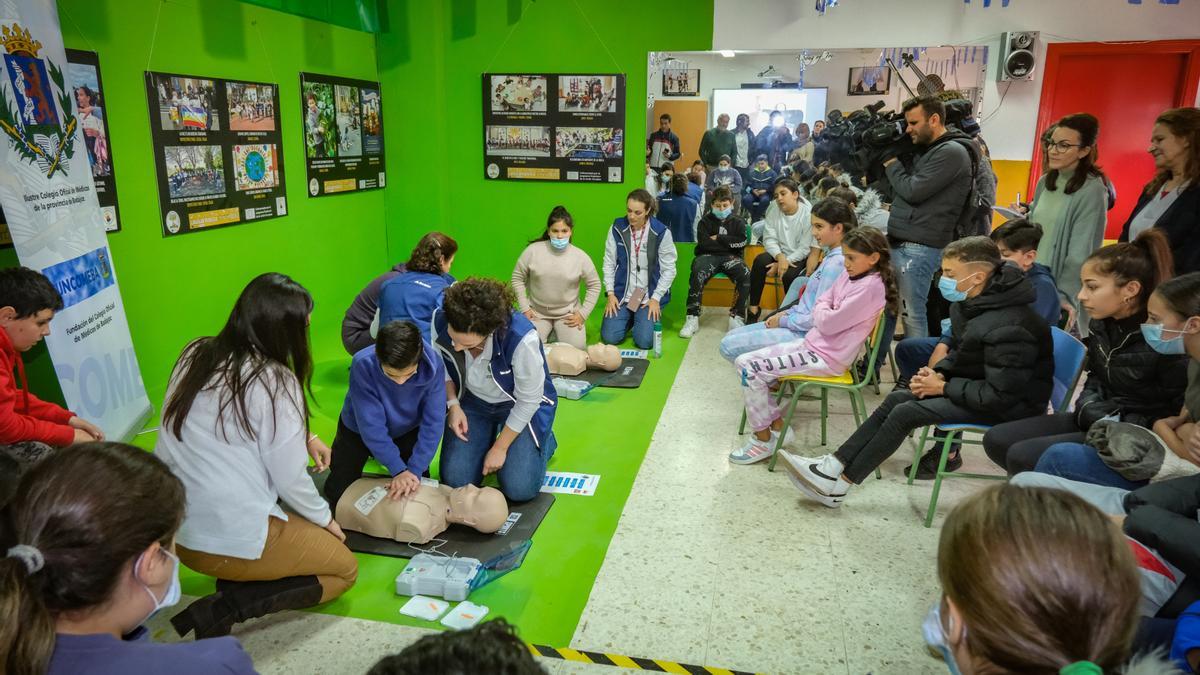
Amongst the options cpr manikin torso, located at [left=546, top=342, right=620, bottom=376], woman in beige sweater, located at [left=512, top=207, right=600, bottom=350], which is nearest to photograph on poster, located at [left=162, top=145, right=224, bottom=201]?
woman in beige sweater, located at [left=512, top=207, right=600, bottom=350]

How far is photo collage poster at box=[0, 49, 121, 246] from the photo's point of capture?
3.91 m

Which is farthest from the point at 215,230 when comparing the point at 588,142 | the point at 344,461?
the point at 588,142

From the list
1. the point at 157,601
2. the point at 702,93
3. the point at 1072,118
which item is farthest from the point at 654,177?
the point at 157,601

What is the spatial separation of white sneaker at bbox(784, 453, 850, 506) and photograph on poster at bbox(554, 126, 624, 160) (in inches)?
159

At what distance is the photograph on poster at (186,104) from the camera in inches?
175

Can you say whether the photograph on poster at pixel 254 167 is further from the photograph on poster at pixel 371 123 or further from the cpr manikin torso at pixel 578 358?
the cpr manikin torso at pixel 578 358

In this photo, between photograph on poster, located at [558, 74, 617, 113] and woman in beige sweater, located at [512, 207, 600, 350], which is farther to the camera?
photograph on poster, located at [558, 74, 617, 113]

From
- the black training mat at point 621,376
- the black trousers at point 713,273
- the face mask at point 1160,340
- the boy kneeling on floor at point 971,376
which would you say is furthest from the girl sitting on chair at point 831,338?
the black trousers at point 713,273

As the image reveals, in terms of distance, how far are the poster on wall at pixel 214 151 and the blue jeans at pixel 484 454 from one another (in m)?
2.43

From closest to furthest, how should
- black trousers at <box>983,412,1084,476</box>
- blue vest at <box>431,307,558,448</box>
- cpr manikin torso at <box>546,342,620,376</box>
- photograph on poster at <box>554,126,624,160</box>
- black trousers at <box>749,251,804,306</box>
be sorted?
black trousers at <box>983,412,1084,476</box> < blue vest at <box>431,307,558,448</box> < cpr manikin torso at <box>546,342,620,376</box> < black trousers at <box>749,251,804,306</box> < photograph on poster at <box>554,126,624,160</box>

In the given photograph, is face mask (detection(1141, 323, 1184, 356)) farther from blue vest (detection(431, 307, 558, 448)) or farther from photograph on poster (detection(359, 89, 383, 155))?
photograph on poster (detection(359, 89, 383, 155))

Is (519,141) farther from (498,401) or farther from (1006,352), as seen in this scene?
(1006,352)

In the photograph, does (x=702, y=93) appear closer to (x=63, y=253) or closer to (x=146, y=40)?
(x=146, y=40)

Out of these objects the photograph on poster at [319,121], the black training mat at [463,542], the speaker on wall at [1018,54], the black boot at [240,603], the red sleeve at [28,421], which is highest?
the speaker on wall at [1018,54]
